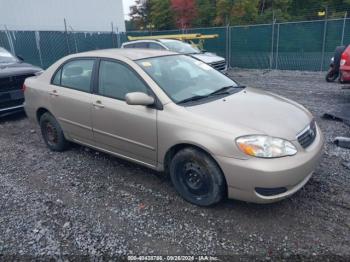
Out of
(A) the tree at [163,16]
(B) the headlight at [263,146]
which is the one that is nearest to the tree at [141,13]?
(A) the tree at [163,16]

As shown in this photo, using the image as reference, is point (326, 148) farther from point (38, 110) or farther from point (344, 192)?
point (38, 110)

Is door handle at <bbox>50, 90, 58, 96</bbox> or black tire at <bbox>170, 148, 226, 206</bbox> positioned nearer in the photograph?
black tire at <bbox>170, 148, 226, 206</bbox>

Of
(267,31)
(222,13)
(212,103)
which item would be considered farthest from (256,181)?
(222,13)

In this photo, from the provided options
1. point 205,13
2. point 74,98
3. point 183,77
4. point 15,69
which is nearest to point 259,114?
point 183,77

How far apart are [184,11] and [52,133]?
35.1m

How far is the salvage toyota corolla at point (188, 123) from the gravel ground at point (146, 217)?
11.9 inches

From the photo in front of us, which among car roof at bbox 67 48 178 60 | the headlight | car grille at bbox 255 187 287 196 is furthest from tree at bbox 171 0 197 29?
car grille at bbox 255 187 287 196

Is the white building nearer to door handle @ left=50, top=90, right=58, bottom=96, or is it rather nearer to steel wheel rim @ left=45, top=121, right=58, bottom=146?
steel wheel rim @ left=45, top=121, right=58, bottom=146

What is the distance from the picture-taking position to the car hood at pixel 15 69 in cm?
637

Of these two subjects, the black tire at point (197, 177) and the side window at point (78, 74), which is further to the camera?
the side window at point (78, 74)

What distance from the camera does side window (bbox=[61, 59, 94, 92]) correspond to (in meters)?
4.05

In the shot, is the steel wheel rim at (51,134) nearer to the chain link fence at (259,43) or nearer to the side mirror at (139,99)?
the side mirror at (139,99)

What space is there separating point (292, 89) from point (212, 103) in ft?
21.7

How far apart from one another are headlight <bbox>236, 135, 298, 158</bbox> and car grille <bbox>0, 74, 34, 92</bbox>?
558 centimetres
